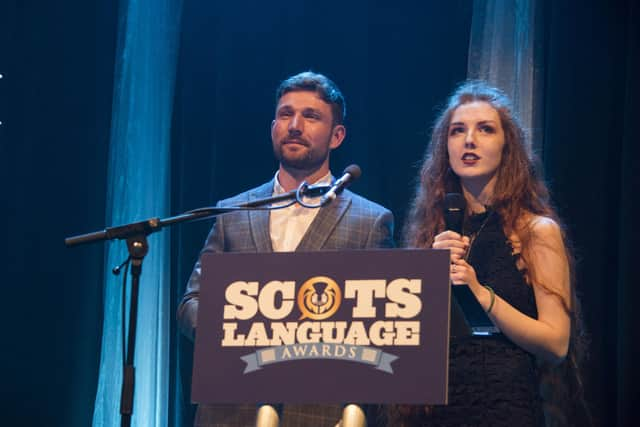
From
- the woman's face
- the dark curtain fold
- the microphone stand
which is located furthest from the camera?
the dark curtain fold

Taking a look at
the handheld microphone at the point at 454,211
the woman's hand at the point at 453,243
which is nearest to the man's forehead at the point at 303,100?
the handheld microphone at the point at 454,211

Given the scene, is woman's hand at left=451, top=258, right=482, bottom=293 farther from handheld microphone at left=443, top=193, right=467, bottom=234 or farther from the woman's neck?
the woman's neck

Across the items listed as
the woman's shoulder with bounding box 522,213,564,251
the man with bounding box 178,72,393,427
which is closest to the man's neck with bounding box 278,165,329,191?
the man with bounding box 178,72,393,427

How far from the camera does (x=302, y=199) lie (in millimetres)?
2324

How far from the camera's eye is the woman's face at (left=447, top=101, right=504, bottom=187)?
258 cm

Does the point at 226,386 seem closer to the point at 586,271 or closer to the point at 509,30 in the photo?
the point at 586,271

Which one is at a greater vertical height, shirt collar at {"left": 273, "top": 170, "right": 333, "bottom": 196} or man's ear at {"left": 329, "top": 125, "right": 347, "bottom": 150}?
man's ear at {"left": 329, "top": 125, "right": 347, "bottom": 150}

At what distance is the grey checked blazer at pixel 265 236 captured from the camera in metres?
2.76

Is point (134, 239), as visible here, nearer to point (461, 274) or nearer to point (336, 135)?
point (461, 274)

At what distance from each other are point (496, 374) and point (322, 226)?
853mm

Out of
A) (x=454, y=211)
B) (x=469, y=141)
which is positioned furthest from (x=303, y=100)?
(x=454, y=211)

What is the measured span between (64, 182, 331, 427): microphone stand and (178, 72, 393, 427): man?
0.51 meters

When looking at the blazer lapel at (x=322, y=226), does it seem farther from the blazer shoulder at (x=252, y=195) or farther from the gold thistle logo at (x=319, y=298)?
the gold thistle logo at (x=319, y=298)

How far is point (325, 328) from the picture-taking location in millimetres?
1822
